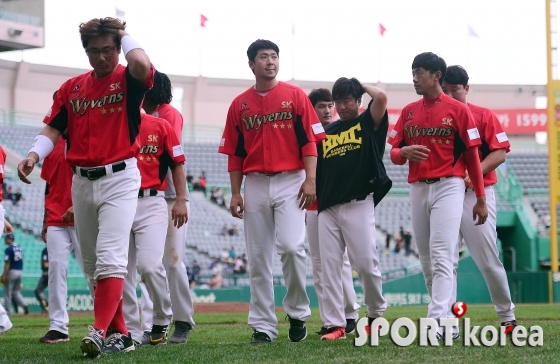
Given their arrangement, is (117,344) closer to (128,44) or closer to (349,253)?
(128,44)

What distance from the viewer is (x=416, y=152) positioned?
24.5 feet

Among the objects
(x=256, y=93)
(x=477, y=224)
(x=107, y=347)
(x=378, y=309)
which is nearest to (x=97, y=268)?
(x=107, y=347)

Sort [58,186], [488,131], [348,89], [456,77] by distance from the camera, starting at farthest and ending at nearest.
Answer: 1. [58,186]
2. [456,77]
3. [488,131]
4. [348,89]

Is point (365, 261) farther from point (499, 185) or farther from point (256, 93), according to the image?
point (499, 185)

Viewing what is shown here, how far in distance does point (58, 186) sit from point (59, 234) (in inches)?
18.5

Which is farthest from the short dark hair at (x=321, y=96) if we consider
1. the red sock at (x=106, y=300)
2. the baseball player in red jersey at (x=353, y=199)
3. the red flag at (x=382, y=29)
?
the red flag at (x=382, y=29)

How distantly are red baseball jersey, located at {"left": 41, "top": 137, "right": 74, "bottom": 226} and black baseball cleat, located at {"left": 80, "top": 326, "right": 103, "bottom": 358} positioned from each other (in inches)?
113

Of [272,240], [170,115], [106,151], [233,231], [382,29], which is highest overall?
[382,29]

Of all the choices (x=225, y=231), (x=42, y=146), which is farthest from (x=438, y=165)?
(x=225, y=231)

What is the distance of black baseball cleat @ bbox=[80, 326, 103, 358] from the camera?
5734mm

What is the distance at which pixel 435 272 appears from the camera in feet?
24.2

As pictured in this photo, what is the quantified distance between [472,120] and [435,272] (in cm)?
132

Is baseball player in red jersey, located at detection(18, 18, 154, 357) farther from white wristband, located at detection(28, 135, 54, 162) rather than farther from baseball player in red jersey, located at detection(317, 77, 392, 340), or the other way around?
baseball player in red jersey, located at detection(317, 77, 392, 340)

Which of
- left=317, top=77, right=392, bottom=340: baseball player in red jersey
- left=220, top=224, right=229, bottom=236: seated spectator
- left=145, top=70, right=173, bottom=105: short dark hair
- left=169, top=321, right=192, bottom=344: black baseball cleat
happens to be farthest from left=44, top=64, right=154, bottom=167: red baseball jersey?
left=220, top=224, right=229, bottom=236: seated spectator
